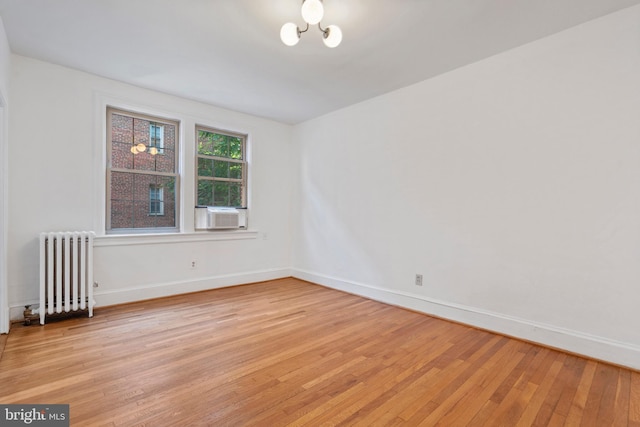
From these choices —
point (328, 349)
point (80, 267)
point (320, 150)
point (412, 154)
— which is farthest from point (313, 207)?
point (80, 267)

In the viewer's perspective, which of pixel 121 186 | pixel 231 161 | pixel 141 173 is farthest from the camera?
pixel 231 161

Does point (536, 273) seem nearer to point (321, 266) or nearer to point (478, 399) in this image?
point (478, 399)

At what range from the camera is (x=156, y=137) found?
4.09 m

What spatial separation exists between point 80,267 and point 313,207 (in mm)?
3117

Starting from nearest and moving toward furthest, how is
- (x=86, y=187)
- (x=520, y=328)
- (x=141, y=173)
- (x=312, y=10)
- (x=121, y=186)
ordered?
1. (x=312, y=10)
2. (x=520, y=328)
3. (x=86, y=187)
4. (x=121, y=186)
5. (x=141, y=173)

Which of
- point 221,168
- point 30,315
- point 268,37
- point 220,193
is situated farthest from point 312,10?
point 30,315

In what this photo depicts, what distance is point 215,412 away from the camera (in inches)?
68.4

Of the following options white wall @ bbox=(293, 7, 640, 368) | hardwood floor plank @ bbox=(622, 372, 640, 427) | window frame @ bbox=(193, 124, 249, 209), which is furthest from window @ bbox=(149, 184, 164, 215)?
hardwood floor plank @ bbox=(622, 372, 640, 427)

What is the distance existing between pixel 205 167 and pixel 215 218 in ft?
2.59

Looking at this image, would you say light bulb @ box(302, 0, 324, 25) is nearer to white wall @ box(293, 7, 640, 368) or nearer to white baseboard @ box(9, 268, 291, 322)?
white wall @ box(293, 7, 640, 368)

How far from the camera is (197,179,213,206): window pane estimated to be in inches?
176

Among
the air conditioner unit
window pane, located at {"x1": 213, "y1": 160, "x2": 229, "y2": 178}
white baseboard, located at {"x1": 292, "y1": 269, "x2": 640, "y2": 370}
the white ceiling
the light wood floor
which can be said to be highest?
the white ceiling

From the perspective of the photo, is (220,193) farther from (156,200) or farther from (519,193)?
(519,193)

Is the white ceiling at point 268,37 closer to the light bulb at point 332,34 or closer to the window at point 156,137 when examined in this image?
the light bulb at point 332,34
